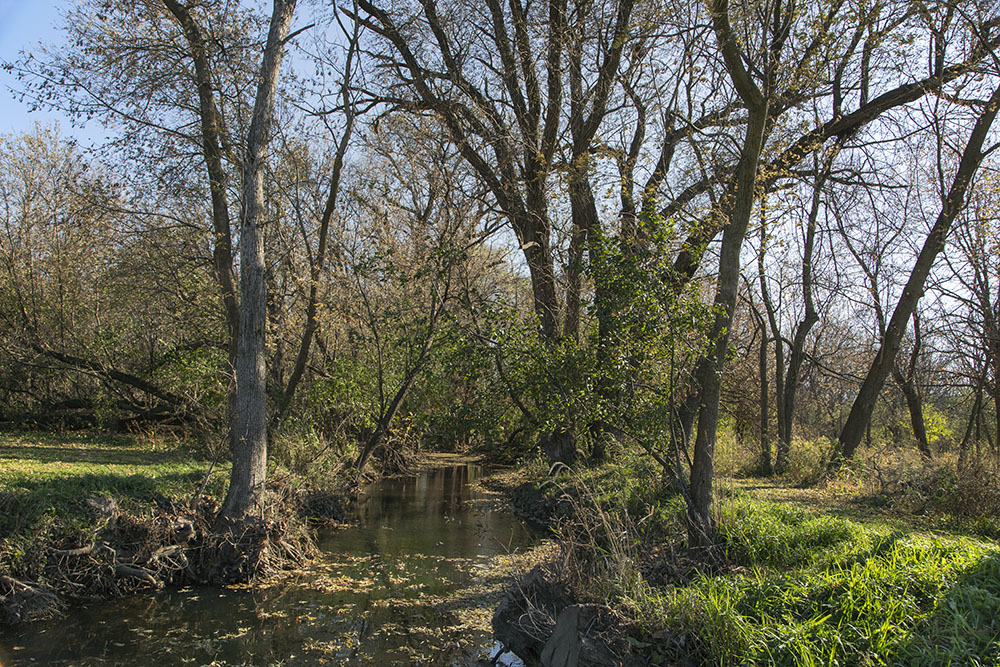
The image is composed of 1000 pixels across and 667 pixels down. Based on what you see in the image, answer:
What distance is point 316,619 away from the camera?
7.17 m

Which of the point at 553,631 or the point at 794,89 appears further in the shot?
the point at 794,89

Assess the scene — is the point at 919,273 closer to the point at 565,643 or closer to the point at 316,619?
the point at 565,643

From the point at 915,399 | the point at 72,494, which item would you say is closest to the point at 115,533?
the point at 72,494

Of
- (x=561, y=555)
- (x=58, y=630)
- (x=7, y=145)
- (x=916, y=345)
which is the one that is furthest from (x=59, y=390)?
(x=916, y=345)

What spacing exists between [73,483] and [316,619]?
350cm

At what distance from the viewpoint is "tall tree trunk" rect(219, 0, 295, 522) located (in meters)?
8.66

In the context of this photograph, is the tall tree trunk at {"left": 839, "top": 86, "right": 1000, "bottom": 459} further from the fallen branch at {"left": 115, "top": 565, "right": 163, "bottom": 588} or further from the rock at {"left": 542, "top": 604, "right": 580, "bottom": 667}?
the fallen branch at {"left": 115, "top": 565, "right": 163, "bottom": 588}

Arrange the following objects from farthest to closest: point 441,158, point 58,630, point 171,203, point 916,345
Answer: point 916,345
point 171,203
point 441,158
point 58,630

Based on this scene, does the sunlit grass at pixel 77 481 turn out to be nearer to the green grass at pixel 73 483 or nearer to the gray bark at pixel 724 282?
the green grass at pixel 73 483

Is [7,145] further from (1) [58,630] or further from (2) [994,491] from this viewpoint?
(2) [994,491]

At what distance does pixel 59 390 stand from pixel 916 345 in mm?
21850

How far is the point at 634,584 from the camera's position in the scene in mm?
5758

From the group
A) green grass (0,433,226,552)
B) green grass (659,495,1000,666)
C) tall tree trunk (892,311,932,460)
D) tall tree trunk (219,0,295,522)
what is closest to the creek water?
green grass (0,433,226,552)

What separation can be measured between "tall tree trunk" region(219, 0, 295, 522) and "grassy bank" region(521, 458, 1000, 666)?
14.8 feet
